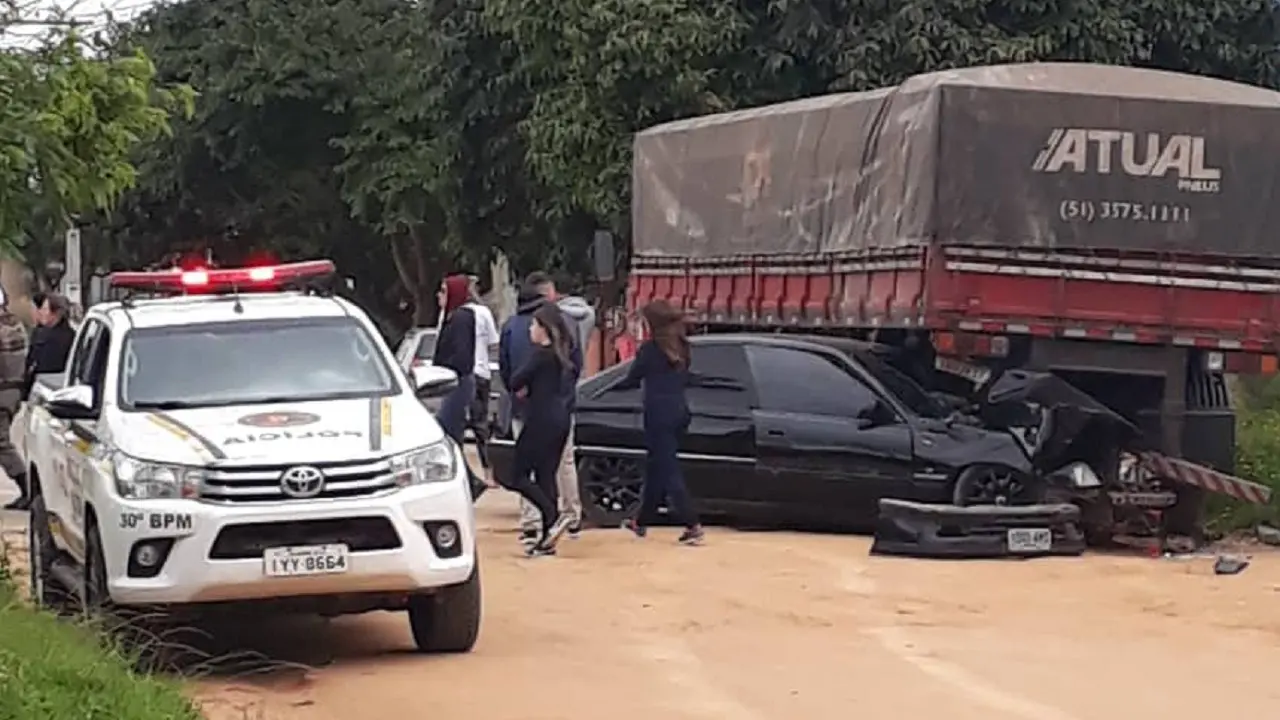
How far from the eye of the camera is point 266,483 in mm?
10031

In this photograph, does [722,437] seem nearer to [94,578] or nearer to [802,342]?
[802,342]

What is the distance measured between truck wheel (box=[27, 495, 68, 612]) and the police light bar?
1327mm

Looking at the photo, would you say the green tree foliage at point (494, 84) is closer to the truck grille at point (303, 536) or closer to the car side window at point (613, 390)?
the car side window at point (613, 390)

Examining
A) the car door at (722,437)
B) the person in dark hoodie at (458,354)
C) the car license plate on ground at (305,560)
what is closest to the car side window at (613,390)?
the car door at (722,437)

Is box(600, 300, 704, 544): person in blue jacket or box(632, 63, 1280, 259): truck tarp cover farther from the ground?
box(632, 63, 1280, 259): truck tarp cover


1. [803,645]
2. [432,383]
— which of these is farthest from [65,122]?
[803,645]

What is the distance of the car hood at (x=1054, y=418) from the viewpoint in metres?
15.1

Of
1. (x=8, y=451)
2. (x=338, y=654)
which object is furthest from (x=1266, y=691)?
(x=8, y=451)

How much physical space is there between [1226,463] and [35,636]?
918cm

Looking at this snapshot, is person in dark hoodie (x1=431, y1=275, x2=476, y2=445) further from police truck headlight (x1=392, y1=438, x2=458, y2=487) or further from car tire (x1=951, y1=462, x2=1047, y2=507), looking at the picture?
police truck headlight (x1=392, y1=438, x2=458, y2=487)

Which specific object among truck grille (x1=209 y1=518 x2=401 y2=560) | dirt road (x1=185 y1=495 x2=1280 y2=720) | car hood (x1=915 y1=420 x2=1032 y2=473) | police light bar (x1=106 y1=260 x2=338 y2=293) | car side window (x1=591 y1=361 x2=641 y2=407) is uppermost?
police light bar (x1=106 y1=260 x2=338 y2=293)

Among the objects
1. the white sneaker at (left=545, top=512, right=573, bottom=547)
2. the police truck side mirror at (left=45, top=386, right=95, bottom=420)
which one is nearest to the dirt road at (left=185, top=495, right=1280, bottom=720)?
the white sneaker at (left=545, top=512, right=573, bottom=547)

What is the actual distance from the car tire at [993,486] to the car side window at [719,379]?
172cm

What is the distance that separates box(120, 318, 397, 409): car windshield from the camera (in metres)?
11.1
